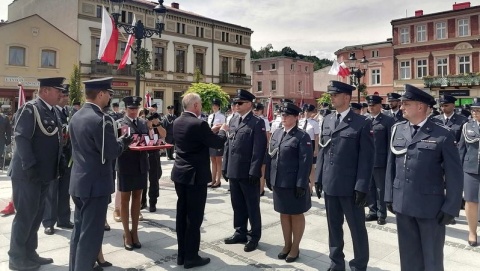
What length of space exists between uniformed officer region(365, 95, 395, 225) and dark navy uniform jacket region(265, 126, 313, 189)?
2408 millimetres

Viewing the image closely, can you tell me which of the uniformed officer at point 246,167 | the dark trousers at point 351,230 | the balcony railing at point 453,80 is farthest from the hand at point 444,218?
the balcony railing at point 453,80

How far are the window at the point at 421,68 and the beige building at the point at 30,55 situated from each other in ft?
115

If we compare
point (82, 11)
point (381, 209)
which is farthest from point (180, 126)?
point (82, 11)

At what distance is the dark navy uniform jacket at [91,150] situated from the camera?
12.9 feet

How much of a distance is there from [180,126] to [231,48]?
40.0 meters

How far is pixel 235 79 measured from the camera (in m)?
43.5

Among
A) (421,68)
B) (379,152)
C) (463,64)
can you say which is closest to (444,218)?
(379,152)

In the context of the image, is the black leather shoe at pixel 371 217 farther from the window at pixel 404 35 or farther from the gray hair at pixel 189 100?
the window at pixel 404 35

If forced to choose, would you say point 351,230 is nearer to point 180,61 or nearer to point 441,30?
point 180,61

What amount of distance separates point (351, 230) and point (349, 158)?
887 mm

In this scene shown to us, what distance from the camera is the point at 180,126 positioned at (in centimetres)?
476

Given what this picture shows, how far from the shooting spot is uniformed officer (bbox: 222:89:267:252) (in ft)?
17.6

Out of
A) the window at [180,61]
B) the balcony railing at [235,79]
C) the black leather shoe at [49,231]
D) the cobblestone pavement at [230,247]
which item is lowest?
the cobblestone pavement at [230,247]

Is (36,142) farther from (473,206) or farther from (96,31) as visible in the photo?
(96,31)
